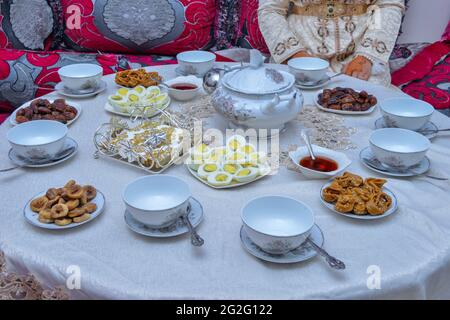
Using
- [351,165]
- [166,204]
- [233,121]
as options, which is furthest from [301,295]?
[233,121]

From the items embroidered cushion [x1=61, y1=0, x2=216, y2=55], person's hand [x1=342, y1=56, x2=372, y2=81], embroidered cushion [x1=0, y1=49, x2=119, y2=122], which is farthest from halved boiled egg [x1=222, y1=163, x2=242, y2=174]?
embroidered cushion [x1=61, y1=0, x2=216, y2=55]

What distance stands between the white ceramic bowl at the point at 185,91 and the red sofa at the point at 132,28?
0.92 metres

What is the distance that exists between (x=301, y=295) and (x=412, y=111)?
2.53ft

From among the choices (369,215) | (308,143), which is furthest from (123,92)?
(369,215)

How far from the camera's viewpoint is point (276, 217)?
2.99 feet

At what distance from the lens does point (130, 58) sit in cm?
251

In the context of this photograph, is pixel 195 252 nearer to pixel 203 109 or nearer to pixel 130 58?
pixel 203 109

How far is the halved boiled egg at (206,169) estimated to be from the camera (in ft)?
3.50

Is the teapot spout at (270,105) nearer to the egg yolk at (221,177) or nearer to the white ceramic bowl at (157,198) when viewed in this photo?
the egg yolk at (221,177)

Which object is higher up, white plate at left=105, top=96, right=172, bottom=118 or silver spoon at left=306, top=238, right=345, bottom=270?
silver spoon at left=306, top=238, right=345, bottom=270

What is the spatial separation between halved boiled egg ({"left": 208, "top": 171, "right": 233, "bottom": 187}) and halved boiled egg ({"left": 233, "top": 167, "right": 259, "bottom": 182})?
2cm

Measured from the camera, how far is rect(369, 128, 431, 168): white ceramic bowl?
107cm

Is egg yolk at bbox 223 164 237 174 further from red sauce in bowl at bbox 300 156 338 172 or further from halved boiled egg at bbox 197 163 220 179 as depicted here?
red sauce in bowl at bbox 300 156 338 172

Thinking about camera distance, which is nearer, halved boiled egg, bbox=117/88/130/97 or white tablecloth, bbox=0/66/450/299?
white tablecloth, bbox=0/66/450/299
